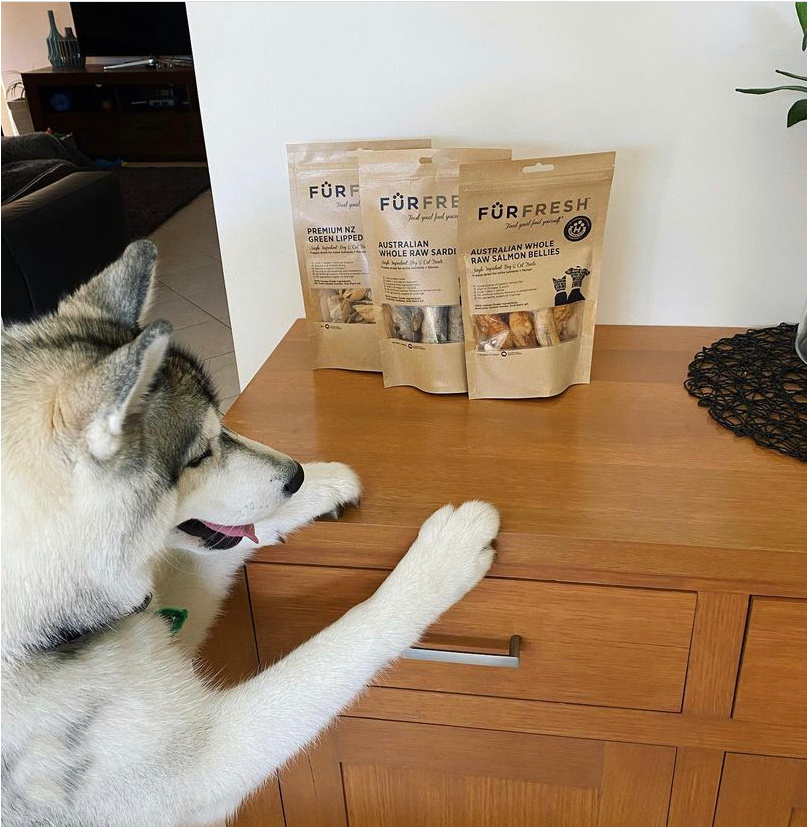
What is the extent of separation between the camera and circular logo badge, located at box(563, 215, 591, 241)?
896mm

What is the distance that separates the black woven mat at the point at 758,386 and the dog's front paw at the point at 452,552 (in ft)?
1.14

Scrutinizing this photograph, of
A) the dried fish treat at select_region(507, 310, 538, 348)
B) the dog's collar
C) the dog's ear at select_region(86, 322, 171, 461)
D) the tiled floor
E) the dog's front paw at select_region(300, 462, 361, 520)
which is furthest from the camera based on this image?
the tiled floor

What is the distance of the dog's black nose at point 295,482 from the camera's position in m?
0.78

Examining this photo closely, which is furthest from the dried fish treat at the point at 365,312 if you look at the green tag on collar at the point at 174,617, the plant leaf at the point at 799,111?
the plant leaf at the point at 799,111

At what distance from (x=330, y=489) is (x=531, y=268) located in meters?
0.36

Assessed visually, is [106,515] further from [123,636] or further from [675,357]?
[675,357]

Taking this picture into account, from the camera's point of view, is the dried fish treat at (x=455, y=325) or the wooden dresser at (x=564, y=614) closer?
the wooden dresser at (x=564, y=614)

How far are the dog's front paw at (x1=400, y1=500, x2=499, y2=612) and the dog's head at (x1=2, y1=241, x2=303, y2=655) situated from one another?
15cm

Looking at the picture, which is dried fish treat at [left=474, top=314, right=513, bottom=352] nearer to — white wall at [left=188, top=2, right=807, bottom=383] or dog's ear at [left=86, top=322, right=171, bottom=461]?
white wall at [left=188, top=2, right=807, bottom=383]

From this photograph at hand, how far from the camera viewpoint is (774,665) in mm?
788

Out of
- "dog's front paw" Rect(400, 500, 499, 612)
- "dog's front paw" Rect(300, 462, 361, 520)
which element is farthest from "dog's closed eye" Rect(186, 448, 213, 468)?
"dog's front paw" Rect(400, 500, 499, 612)

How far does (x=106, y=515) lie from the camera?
0.68 meters

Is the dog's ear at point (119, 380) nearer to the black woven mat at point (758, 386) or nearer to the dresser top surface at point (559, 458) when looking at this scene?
the dresser top surface at point (559, 458)

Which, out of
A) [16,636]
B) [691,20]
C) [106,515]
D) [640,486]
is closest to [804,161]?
[691,20]
